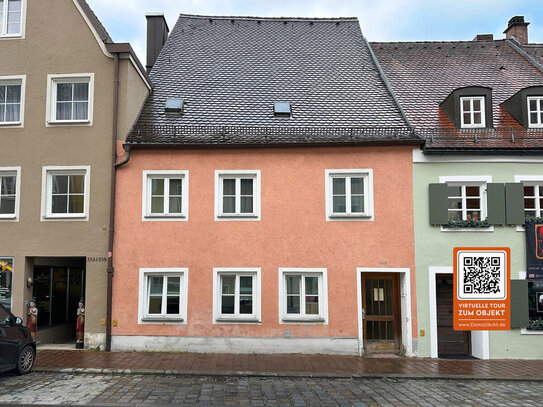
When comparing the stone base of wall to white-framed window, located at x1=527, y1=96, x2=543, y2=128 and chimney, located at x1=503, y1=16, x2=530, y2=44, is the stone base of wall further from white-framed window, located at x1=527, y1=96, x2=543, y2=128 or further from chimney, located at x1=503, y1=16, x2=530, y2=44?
chimney, located at x1=503, y1=16, x2=530, y2=44

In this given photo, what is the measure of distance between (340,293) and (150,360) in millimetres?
5353

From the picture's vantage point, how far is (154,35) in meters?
18.6

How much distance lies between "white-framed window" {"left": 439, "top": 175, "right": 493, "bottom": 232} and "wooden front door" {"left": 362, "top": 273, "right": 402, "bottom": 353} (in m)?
2.56

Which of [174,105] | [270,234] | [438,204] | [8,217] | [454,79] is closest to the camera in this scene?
[438,204]

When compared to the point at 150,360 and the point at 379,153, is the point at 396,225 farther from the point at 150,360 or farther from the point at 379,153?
the point at 150,360

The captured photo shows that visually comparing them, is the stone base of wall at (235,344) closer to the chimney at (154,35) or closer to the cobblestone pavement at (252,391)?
the cobblestone pavement at (252,391)

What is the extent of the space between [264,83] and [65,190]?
7.37 meters

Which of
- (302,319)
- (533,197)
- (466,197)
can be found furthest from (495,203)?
(302,319)

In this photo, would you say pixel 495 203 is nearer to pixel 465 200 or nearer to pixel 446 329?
pixel 465 200

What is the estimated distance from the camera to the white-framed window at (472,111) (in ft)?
48.4

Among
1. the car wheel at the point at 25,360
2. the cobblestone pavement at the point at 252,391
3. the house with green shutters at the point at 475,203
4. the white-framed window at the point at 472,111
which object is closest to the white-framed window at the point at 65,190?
the car wheel at the point at 25,360

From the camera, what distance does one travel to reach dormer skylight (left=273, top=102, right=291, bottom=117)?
1490 cm

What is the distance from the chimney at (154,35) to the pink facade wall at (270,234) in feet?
20.8

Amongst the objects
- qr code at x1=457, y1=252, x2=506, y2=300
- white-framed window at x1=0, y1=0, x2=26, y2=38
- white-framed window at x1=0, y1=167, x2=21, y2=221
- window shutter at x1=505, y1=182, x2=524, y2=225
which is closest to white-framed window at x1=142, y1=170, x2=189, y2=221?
white-framed window at x1=0, y1=167, x2=21, y2=221
